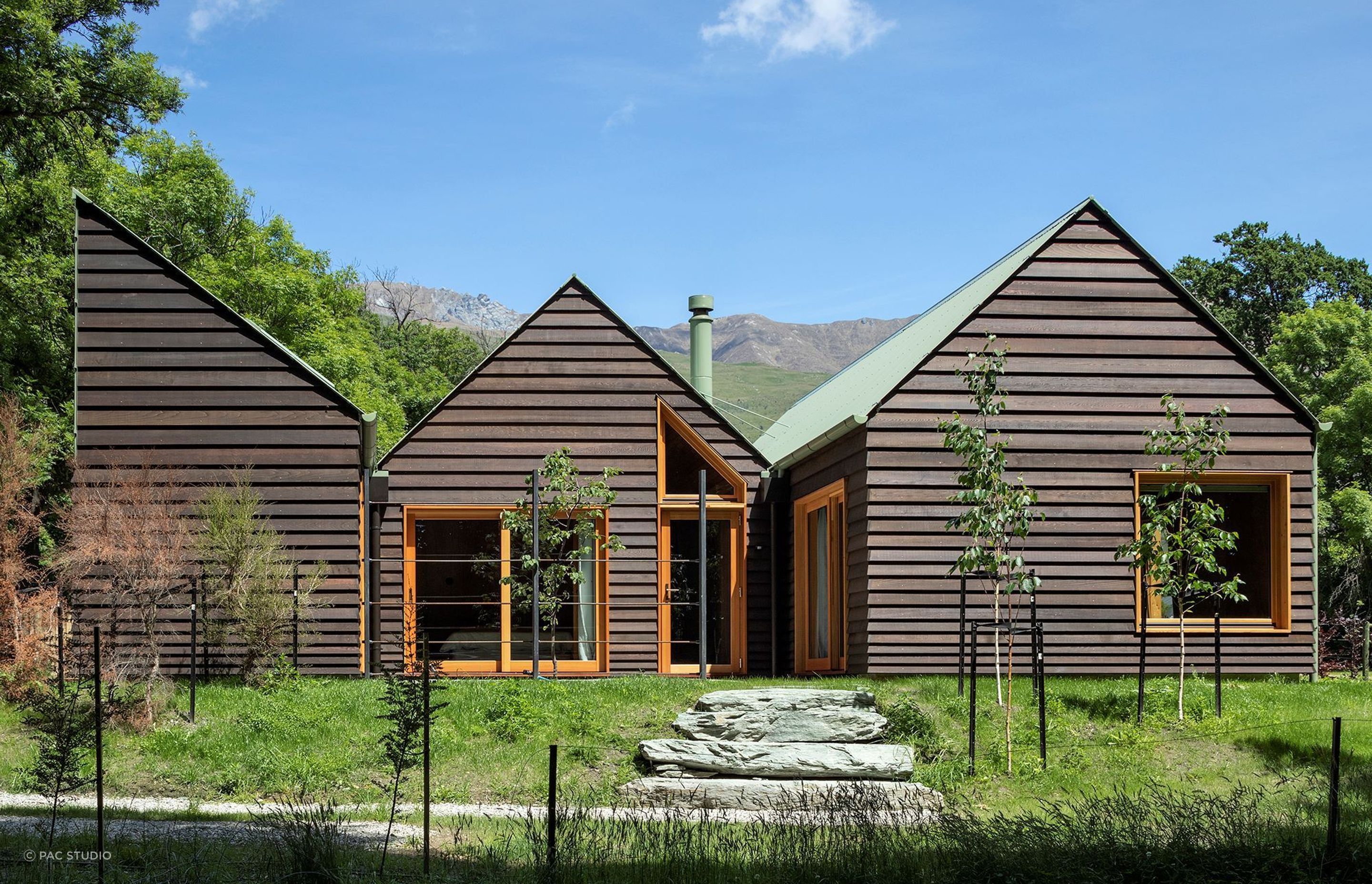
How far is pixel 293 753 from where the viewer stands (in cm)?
1094

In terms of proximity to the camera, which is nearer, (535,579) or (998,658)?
Answer: (998,658)

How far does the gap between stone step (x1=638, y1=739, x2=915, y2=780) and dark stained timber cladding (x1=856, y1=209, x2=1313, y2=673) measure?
10.0 feet

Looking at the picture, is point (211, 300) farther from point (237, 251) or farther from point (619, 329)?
point (237, 251)

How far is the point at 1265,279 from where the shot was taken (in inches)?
1633

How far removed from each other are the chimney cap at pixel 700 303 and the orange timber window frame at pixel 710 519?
229 inches

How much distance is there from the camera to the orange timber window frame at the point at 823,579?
1555cm

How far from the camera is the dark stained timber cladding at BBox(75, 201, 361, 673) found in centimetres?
1566

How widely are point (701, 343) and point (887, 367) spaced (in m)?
5.27

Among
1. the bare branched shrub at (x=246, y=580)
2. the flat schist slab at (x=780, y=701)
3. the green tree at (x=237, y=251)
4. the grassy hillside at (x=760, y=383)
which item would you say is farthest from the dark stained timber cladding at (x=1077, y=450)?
the grassy hillside at (x=760, y=383)

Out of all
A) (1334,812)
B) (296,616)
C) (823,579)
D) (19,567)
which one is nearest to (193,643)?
(296,616)

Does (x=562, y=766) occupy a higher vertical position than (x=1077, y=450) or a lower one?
lower

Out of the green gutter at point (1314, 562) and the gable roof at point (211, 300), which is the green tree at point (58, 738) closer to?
the gable roof at point (211, 300)

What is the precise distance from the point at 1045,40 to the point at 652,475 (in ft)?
23.0

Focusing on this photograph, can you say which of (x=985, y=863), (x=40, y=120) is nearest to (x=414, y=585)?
(x=40, y=120)
